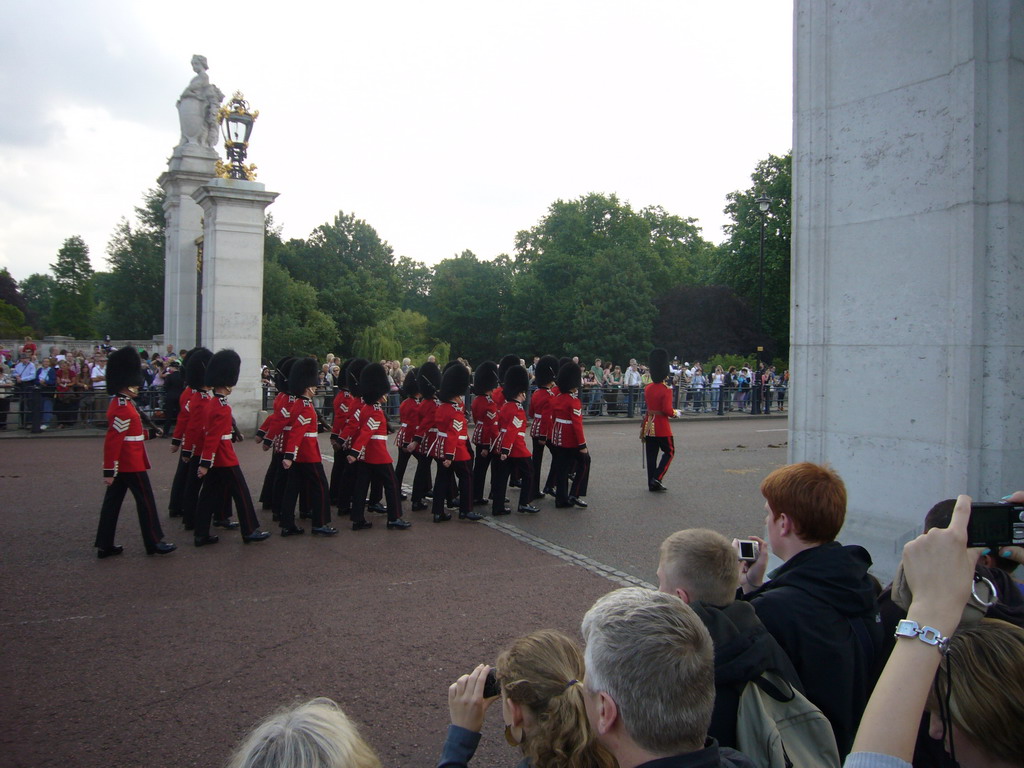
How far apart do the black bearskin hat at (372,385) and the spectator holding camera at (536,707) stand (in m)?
6.70

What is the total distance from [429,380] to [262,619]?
14.7ft

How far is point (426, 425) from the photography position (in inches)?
363

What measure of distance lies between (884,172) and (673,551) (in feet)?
12.7

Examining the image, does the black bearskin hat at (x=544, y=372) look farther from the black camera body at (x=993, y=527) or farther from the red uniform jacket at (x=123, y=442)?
the black camera body at (x=993, y=527)

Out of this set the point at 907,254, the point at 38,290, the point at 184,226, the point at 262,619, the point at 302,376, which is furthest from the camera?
the point at 38,290

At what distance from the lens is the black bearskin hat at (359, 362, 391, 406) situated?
28.2 ft

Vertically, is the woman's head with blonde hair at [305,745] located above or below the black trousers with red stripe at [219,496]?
above

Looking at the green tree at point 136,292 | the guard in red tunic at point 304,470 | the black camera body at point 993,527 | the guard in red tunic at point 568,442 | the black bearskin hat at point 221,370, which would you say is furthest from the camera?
the green tree at point 136,292

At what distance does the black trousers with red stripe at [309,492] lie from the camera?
Answer: 7.88m

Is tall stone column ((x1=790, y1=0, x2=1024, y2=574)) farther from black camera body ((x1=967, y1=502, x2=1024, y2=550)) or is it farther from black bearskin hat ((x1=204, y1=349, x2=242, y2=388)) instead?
black bearskin hat ((x1=204, y1=349, x2=242, y2=388))

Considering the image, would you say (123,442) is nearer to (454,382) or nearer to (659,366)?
(454,382)

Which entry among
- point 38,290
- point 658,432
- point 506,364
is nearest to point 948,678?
point 658,432

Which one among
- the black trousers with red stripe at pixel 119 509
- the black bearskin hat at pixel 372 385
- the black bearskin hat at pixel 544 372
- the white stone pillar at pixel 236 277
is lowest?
the black trousers with red stripe at pixel 119 509

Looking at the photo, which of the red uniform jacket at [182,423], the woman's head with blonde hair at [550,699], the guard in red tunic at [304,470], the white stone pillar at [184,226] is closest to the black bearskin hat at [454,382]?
the guard in red tunic at [304,470]
